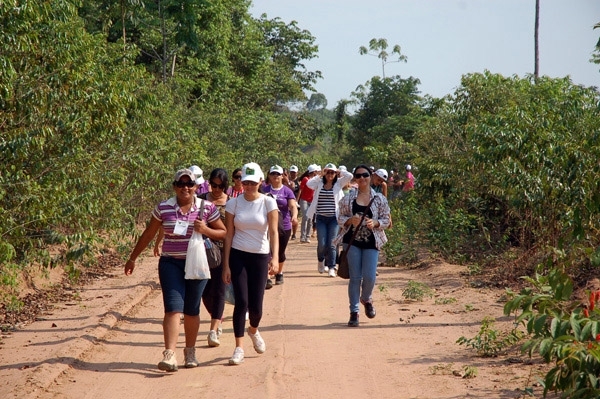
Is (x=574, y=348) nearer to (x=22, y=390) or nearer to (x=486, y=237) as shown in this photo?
(x=22, y=390)

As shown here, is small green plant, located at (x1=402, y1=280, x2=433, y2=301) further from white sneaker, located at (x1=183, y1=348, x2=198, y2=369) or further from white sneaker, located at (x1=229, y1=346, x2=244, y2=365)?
white sneaker, located at (x1=183, y1=348, x2=198, y2=369)

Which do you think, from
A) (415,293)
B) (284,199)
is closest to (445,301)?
(415,293)

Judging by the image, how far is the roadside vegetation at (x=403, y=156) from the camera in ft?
22.6

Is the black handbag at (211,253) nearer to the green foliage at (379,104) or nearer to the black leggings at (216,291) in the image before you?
the black leggings at (216,291)

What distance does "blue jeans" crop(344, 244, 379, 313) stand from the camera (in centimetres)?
980

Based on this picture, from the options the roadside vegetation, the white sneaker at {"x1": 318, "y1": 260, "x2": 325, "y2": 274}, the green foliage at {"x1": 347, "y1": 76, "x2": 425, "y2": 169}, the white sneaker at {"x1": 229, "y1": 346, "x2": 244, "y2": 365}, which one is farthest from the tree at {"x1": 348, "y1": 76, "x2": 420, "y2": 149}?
the white sneaker at {"x1": 229, "y1": 346, "x2": 244, "y2": 365}

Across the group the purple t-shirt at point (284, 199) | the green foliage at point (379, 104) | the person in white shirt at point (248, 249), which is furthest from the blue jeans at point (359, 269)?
the green foliage at point (379, 104)

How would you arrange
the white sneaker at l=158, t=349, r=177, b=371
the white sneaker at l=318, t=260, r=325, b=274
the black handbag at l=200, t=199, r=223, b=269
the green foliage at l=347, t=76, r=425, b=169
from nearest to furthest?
the white sneaker at l=158, t=349, r=177, b=371 → the black handbag at l=200, t=199, r=223, b=269 → the white sneaker at l=318, t=260, r=325, b=274 → the green foliage at l=347, t=76, r=425, b=169

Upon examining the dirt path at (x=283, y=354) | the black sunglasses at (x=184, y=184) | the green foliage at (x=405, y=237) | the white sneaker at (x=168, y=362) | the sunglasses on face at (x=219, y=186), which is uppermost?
the black sunglasses at (x=184, y=184)

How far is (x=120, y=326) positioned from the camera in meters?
10.1

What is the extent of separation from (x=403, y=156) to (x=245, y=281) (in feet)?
66.2

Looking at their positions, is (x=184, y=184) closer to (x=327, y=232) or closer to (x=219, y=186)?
(x=219, y=186)

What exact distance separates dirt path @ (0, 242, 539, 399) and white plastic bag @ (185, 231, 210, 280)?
884 mm

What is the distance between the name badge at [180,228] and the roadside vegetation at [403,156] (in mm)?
1743
